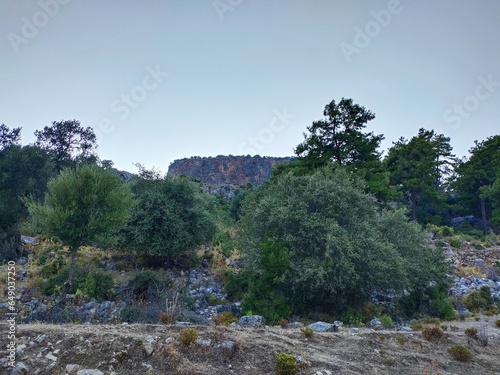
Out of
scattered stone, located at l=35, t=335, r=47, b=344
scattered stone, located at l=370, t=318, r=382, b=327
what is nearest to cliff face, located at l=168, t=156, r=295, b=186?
scattered stone, located at l=370, t=318, r=382, b=327

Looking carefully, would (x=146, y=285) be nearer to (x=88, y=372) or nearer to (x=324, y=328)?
(x=324, y=328)

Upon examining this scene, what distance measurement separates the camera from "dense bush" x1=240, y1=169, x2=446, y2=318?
37.3 feet

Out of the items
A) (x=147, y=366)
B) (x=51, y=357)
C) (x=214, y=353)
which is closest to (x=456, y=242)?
(x=214, y=353)

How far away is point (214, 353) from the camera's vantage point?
620 cm

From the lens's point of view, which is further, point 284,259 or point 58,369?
point 284,259

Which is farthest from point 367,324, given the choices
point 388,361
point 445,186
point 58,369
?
point 445,186

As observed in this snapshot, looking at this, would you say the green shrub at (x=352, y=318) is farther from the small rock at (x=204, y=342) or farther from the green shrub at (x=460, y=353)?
the small rock at (x=204, y=342)

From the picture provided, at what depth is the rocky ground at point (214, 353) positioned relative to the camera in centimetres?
571

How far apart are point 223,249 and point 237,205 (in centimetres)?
1661

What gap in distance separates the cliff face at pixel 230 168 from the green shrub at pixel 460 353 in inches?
2868

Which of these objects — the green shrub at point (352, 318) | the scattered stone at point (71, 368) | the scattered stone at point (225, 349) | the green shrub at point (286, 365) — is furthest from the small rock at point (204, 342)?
the green shrub at point (352, 318)

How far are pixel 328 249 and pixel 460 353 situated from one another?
4.66 meters

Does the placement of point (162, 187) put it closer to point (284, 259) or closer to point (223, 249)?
point (223, 249)

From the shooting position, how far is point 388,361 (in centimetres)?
663
